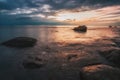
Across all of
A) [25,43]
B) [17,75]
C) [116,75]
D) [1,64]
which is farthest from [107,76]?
[25,43]

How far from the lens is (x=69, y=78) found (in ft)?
66.1

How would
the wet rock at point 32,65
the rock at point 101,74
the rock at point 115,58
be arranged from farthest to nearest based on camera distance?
1. the rock at point 115,58
2. the wet rock at point 32,65
3. the rock at point 101,74

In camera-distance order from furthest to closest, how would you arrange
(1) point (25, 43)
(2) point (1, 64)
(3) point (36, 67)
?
(1) point (25, 43) < (2) point (1, 64) < (3) point (36, 67)

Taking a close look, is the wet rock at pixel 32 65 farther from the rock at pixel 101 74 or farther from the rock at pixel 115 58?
the rock at pixel 115 58

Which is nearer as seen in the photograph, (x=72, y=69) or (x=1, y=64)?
(x=72, y=69)

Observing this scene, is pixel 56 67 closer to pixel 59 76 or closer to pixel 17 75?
pixel 59 76

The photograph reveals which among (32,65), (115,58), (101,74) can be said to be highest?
(101,74)

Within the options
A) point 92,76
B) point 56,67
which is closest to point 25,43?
point 56,67

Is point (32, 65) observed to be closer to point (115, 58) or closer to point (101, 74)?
point (101, 74)

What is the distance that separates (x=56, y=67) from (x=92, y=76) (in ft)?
26.1

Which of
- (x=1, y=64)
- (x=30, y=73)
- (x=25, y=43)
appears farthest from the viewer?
(x=25, y=43)

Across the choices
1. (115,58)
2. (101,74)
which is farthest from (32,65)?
(115,58)

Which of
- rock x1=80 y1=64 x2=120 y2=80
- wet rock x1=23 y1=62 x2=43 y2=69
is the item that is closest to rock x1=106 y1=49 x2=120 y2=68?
rock x1=80 y1=64 x2=120 y2=80

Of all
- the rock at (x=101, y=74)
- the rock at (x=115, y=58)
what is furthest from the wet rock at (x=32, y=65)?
the rock at (x=115, y=58)
